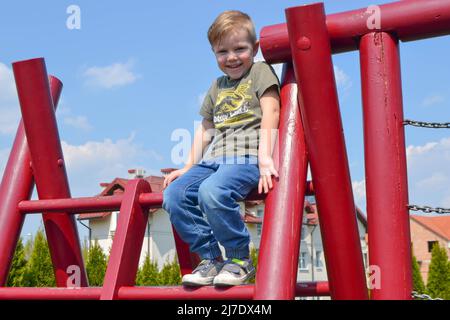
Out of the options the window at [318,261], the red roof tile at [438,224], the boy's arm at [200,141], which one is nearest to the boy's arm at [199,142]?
the boy's arm at [200,141]

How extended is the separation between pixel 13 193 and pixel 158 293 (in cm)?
115

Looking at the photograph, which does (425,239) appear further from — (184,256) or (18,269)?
(184,256)

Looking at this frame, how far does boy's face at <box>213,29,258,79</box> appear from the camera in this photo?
2742 millimetres

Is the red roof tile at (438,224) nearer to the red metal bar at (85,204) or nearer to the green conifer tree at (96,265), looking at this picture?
the green conifer tree at (96,265)

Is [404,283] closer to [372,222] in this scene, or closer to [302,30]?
[372,222]

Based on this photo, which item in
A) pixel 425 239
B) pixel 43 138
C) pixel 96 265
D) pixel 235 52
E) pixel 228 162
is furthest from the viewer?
pixel 425 239

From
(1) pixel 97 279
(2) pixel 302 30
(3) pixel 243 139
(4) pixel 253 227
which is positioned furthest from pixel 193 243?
(4) pixel 253 227

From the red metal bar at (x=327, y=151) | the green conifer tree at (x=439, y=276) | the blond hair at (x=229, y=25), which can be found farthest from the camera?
the green conifer tree at (x=439, y=276)

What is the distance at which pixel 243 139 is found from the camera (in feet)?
8.79

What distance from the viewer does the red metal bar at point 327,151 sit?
7.67 feet

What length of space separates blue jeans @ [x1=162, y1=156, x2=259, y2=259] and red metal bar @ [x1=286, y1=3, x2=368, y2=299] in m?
0.30

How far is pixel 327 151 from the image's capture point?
238 centimetres

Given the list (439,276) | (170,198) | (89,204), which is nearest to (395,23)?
(170,198)

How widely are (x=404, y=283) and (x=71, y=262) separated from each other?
5.79 ft
